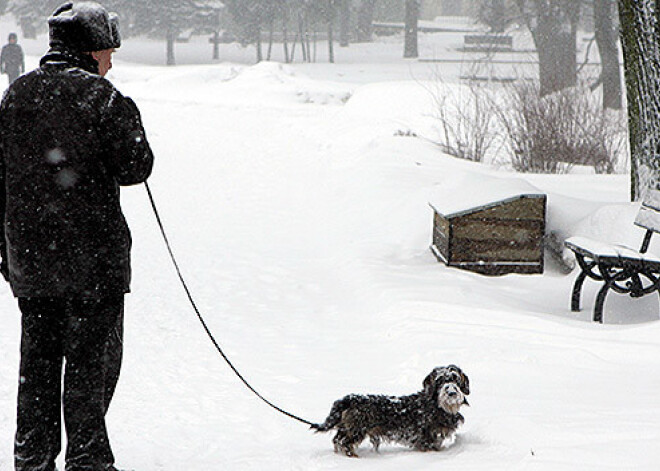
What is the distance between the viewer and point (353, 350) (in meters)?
6.86

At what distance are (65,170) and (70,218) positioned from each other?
18cm

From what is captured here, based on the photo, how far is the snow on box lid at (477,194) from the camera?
8.93 meters

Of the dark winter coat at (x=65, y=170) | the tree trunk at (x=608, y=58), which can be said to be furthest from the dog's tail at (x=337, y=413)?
the tree trunk at (x=608, y=58)

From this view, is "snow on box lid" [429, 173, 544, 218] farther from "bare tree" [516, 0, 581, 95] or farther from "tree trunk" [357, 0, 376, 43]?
"tree trunk" [357, 0, 376, 43]

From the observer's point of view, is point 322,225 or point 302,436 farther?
point 322,225

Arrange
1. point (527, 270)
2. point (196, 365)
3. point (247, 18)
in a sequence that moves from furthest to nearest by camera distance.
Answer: point (247, 18) → point (527, 270) → point (196, 365)

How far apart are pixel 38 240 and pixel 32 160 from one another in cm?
30

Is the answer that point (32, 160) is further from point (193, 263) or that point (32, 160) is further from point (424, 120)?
point (424, 120)

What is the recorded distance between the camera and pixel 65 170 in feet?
11.7

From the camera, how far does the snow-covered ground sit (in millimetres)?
4598

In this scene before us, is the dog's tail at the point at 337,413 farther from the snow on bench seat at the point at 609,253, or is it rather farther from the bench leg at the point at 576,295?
the bench leg at the point at 576,295

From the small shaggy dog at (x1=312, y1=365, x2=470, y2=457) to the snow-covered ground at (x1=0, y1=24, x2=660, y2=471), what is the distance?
0.31ft

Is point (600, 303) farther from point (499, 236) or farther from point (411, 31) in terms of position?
point (411, 31)

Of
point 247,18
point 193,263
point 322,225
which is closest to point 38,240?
point 193,263
